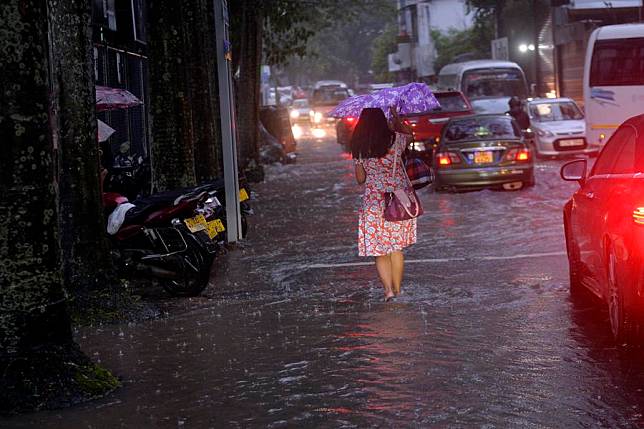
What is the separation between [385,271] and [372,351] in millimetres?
2471

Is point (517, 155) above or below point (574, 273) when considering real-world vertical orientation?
above

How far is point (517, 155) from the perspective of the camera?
2272cm

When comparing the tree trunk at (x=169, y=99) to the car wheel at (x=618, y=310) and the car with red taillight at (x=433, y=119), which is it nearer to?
the car wheel at (x=618, y=310)

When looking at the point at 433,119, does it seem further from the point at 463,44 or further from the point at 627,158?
the point at 463,44

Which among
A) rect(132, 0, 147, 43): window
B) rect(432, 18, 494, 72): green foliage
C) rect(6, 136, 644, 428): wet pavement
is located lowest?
rect(6, 136, 644, 428): wet pavement

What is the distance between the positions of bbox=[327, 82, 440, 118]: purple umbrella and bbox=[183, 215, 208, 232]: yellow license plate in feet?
5.24

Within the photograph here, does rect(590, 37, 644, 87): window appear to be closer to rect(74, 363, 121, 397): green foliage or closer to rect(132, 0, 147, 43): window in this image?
rect(132, 0, 147, 43): window

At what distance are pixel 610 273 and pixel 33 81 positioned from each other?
4.03m

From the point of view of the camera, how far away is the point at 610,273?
865 cm

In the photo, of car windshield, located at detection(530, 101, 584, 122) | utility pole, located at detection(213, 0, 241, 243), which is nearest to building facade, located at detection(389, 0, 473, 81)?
car windshield, located at detection(530, 101, 584, 122)

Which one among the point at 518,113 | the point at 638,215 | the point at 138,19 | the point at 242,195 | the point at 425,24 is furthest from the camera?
the point at 425,24

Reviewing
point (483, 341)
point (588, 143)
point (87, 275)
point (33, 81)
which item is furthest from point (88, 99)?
point (588, 143)

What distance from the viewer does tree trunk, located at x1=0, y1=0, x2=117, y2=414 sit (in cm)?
725

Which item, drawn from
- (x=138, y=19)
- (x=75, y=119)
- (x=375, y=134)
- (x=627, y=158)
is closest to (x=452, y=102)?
(x=138, y=19)
